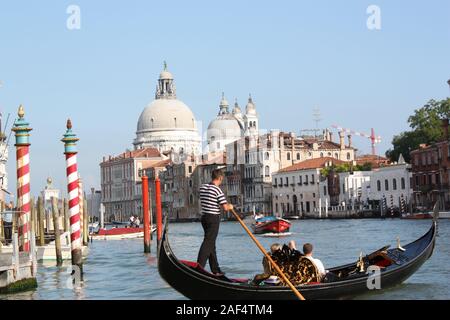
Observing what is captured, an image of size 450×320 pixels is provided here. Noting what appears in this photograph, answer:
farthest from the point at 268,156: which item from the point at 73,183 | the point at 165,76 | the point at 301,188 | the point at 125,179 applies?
the point at 73,183

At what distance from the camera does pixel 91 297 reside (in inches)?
440

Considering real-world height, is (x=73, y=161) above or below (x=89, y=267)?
above

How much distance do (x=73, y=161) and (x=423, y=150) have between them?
33579mm

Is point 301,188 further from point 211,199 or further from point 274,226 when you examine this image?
point 211,199

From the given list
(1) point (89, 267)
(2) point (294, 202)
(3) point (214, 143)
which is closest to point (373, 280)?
(1) point (89, 267)

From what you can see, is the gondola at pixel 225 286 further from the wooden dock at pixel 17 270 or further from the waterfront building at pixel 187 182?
the waterfront building at pixel 187 182

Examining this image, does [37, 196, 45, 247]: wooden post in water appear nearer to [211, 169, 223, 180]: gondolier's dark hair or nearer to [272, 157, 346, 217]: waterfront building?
[211, 169, 223, 180]: gondolier's dark hair

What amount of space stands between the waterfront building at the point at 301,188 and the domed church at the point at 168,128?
26528 millimetres

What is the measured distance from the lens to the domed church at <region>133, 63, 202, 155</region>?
91000 mm

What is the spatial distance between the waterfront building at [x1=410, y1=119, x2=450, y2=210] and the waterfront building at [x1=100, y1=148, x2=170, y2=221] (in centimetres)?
3948

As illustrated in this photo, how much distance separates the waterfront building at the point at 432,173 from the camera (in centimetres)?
4225

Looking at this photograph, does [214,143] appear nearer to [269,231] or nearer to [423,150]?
[423,150]

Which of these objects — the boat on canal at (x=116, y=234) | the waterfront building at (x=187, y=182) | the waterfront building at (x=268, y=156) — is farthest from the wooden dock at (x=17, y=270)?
the waterfront building at (x=187, y=182)
